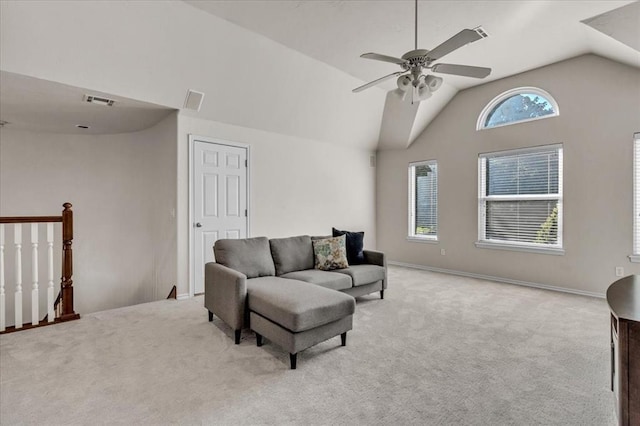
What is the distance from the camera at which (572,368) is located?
2369 millimetres

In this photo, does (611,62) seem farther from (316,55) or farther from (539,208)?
(316,55)

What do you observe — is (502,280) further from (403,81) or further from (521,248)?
(403,81)

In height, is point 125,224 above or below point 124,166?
below

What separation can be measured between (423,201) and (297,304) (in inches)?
185

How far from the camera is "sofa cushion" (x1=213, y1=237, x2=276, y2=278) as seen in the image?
3285mm

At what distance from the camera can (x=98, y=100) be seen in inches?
147

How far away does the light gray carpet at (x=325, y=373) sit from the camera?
1.86 m

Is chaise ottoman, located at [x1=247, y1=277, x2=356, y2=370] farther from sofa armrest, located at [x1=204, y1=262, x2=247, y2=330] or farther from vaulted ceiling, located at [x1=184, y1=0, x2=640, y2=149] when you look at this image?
vaulted ceiling, located at [x1=184, y1=0, x2=640, y2=149]

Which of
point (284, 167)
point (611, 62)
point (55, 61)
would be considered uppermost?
point (611, 62)

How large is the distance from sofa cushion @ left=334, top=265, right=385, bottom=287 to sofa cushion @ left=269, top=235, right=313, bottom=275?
0.42 metres

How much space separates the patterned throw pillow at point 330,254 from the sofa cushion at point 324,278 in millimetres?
166

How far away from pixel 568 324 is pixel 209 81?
16.4 ft

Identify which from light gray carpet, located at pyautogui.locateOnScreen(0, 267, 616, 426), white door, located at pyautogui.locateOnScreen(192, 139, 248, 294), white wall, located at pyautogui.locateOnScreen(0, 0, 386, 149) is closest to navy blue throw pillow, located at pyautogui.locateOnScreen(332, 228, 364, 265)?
light gray carpet, located at pyautogui.locateOnScreen(0, 267, 616, 426)

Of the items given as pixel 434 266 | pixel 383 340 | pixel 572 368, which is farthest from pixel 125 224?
pixel 572 368
